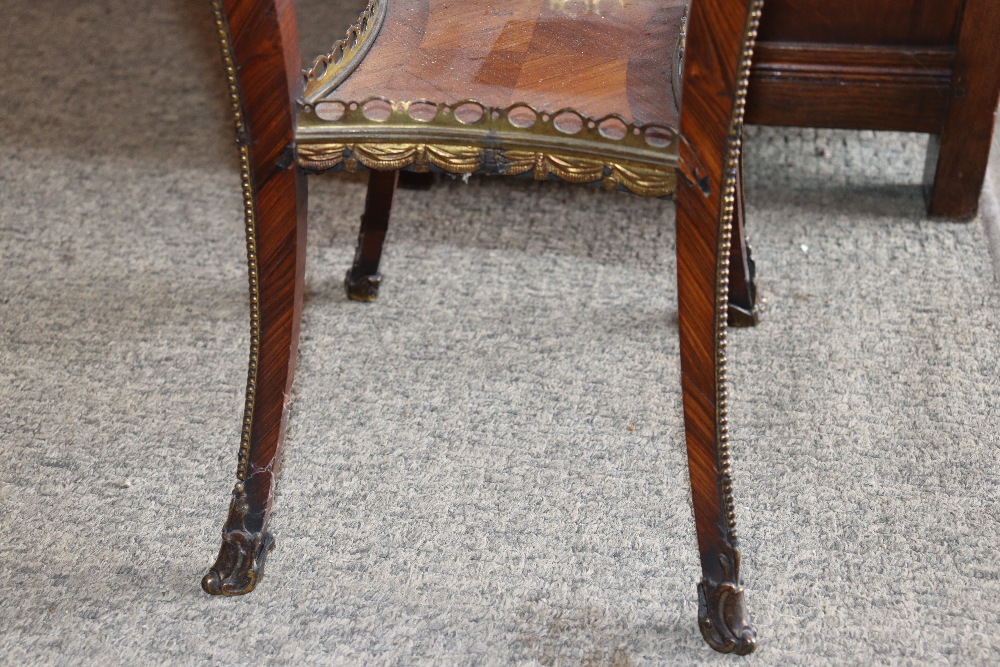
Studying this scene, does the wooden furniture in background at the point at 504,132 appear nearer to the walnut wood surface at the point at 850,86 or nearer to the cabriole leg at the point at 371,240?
the cabriole leg at the point at 371,240

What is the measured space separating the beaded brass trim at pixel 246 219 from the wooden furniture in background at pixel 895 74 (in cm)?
77

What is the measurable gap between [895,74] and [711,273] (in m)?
0.70

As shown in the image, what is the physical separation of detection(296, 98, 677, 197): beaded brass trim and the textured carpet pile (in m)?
0.37

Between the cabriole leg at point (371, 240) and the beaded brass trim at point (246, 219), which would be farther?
the cabriole leg at point (371, 240)

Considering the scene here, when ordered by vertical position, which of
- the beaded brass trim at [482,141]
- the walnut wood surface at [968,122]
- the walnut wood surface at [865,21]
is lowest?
the walnut wood surface at [968,122]

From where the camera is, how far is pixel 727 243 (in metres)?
0.85

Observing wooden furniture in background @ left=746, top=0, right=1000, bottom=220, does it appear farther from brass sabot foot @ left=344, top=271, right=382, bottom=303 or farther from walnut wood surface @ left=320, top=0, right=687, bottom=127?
brass sabot foot @ left=344, top=271, right=382, bottom=303

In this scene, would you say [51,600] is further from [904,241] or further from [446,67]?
[904,241]

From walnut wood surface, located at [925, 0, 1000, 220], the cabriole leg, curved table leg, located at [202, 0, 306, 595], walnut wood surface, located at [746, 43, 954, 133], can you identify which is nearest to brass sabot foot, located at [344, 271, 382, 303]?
the cabriole leg

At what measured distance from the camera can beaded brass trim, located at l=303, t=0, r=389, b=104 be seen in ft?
2.99

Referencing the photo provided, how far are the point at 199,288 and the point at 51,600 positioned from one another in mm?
485

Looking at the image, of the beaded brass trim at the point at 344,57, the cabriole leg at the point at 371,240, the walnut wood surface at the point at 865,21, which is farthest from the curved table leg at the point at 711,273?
the walnut wood surface at the point at 865,21

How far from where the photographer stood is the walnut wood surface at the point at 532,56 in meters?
0.90

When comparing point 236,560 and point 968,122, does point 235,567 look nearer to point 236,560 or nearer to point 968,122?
point 236,560
